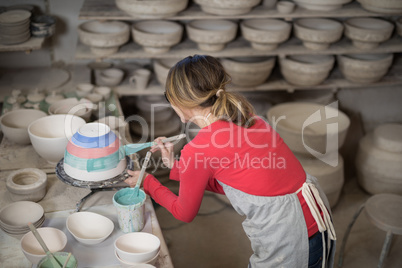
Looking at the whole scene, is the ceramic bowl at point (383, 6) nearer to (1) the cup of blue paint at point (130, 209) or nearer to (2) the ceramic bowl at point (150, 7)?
(2) the ceramic bowl at point (150, 7)

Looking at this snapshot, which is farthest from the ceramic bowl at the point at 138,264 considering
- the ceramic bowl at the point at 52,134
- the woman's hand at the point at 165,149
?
the ceramic bowl at the point at 52,134

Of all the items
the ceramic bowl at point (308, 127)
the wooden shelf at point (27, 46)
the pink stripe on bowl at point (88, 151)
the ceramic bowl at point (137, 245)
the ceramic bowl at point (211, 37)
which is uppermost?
the ceramic bowl at point (211, 37)

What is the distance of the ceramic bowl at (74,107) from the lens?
2598 millimetres

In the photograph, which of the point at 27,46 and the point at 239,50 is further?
the point at 239,50

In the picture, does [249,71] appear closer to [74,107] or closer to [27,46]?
[74,107]

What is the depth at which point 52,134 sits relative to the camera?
2.33m

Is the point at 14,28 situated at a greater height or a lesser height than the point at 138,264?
greater

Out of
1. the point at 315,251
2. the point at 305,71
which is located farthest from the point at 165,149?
the point at 305,71

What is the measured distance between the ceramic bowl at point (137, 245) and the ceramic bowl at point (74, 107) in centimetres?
104

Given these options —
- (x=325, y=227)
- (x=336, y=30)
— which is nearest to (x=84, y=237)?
(x=325, y=227)

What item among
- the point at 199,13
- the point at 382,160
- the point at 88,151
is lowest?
the point at 382,160

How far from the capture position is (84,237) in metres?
1.81

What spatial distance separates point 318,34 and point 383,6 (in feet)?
1.59

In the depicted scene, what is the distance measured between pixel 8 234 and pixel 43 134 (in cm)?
62
